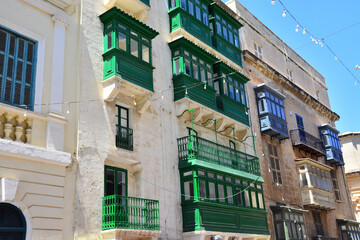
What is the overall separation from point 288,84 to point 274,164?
732 cm

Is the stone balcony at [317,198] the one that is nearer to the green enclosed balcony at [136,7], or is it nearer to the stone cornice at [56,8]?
the green enclosed balcony at [136,7]

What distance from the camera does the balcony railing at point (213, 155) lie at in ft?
53.6

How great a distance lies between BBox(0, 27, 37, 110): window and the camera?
37.0ft

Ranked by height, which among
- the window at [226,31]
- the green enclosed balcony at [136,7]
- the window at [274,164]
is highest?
the window at [226,31]

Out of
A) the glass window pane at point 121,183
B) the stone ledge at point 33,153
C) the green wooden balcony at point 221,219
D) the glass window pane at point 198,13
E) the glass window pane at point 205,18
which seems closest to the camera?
the stone ledge at point 33,153

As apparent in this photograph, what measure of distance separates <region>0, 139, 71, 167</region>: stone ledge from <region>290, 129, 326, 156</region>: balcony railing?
1770 cm

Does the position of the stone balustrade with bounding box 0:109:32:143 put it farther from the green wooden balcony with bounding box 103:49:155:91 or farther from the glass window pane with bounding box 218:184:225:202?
the glass window pane with bounding box 218:184:225:202

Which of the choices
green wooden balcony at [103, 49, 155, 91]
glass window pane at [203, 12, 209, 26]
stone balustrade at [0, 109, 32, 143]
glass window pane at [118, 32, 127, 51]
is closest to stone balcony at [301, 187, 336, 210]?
glass window pane at [203, 12, 209, 26]

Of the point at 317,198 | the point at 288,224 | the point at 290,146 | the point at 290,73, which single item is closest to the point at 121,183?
the point at 288,224

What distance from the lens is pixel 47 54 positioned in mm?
12492

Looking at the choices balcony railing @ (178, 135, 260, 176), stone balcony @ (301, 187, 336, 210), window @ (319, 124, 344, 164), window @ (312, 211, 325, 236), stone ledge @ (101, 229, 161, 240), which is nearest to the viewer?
stone ledge @ (101, 229, 161, 240)

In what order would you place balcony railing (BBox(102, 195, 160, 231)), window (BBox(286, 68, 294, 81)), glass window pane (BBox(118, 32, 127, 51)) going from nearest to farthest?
balcony railing (BBox(102, 195, 160, 231)), glass window pane (BBox(118, 32, 127, 51)), window (BBox(286, 68, 294, 81))

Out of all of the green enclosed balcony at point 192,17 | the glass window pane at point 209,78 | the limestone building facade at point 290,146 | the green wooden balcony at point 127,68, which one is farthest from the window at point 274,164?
the green wooden balcony at point 127,68

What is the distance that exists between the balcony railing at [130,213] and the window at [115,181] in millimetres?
324
